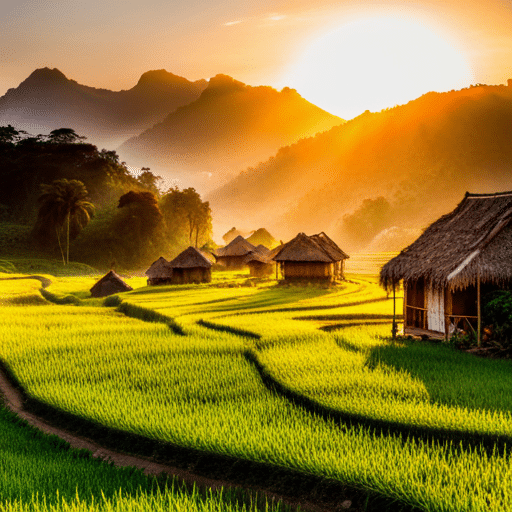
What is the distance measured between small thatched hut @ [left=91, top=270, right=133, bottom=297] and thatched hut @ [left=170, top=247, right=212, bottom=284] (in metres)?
5.28

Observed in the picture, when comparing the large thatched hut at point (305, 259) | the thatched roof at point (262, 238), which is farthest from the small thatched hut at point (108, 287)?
the thatched roof at point (262, 238)

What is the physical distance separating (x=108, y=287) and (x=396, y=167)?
121907 mm

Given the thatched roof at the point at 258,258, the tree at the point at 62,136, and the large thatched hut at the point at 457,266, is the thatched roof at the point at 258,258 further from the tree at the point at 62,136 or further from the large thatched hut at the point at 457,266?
the tree at the point at 62,136

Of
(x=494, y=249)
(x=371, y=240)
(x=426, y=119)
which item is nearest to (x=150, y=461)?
(x=494, y=249)

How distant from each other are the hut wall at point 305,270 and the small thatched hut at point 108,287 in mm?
11401

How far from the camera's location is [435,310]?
16.7 m

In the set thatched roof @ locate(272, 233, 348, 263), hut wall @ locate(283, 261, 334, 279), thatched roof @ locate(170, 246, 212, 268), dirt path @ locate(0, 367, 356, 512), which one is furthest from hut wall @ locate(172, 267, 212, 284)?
dirt path @ locate(0, 367, 356, 512)

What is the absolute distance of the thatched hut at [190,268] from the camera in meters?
40.0

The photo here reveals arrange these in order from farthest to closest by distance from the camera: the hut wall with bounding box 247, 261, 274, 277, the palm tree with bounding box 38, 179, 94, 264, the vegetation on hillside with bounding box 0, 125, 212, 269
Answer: the vegetation on hillside with bounding box 0, 125, 212, 269 < the palm tree with bounding box 38, 179, 94, 264 < the hut wall with bounding box 247, 261, 274, 277

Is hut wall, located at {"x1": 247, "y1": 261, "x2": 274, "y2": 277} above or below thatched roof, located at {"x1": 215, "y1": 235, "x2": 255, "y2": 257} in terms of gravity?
below

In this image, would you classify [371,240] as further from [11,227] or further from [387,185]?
[11,227]

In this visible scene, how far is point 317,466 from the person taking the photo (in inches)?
249

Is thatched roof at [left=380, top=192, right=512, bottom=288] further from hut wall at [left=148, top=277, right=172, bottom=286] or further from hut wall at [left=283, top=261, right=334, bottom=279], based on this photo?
hut wall at [left=148, top=277, right=172, bottom=286]

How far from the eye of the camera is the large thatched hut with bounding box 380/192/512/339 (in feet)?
47.5
